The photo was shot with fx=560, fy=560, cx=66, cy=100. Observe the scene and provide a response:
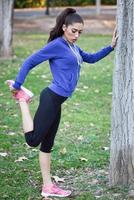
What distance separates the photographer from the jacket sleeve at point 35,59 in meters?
4.54

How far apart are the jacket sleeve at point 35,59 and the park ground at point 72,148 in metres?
1.10

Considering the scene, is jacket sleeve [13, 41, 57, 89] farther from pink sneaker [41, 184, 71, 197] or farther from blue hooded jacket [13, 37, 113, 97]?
pink sneaker [41, 184, 71, 197]

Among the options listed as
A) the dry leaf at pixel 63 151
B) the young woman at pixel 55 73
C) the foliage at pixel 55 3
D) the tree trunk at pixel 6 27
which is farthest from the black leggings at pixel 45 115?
the foliage at pixel 55 3

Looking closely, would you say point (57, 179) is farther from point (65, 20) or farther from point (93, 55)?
point (65, 20)

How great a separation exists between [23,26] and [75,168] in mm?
20645

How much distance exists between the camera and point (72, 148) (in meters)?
6.48

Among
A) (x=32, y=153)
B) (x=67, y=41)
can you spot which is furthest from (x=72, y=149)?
(x=67, y=41)

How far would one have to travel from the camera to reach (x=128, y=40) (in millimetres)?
4688

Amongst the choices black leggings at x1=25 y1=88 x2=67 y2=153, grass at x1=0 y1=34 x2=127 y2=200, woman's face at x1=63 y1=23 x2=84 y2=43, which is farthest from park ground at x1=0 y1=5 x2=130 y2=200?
woman's face at x1=63 y1=23 x2=84 y2=43

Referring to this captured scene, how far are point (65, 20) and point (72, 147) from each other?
2247mm

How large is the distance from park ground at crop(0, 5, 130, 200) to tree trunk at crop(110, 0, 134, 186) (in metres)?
0.19

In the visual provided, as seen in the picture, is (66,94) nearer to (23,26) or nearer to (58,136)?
(58,136)

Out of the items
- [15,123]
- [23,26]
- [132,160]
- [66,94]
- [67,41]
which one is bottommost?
[23,26]

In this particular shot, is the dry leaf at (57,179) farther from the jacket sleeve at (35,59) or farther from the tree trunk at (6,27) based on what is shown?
the tree trunk at (6,27)
